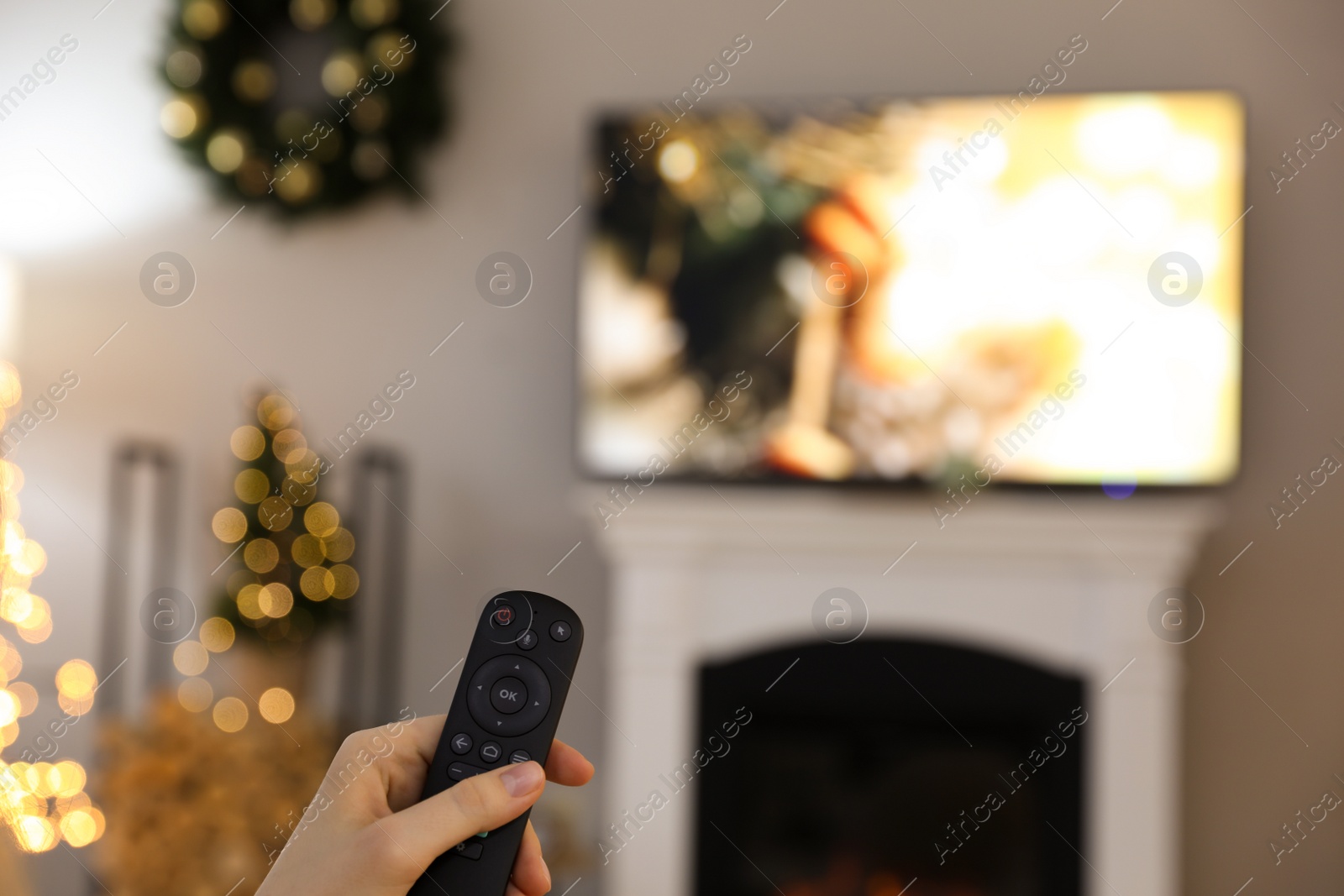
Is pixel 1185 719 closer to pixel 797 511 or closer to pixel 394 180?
pixel 797 511

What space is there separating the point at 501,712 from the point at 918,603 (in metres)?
1.19

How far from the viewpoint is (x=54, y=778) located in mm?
1919

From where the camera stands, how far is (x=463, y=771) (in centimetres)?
63

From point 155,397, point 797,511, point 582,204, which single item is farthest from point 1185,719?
point 155,397

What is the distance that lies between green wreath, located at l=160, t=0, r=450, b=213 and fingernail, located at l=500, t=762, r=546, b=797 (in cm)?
164

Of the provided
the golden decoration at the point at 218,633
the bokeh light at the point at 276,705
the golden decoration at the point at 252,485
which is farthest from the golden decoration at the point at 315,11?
the bokeh light at the point at 276,705

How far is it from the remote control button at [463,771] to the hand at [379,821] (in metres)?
0.03

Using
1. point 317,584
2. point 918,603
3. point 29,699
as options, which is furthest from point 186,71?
point 918,603

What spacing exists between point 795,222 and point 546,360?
585 millimetres

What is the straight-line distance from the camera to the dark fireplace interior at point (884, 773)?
1669 mm

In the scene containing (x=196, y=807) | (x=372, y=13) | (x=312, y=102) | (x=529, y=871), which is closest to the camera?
(x=529, y=871)

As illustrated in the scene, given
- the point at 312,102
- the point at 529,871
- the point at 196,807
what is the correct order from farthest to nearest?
the point at 312,102 → the point at 196,807 → the point at 529,871

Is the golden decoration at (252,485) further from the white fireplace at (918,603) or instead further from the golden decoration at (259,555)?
the white fireplace at (918,603)

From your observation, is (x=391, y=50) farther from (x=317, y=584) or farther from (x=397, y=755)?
(x=397, y=755)
